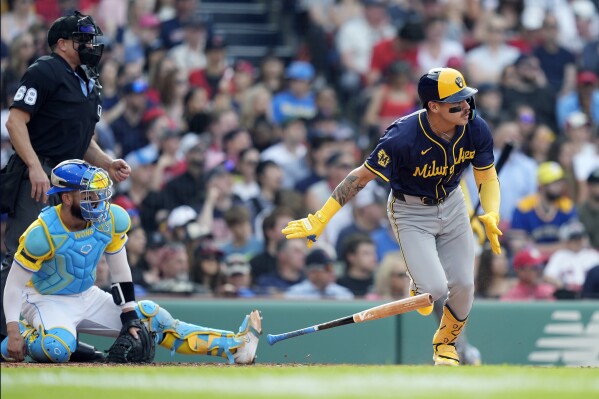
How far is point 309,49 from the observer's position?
16.0m

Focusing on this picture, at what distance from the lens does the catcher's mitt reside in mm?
7984

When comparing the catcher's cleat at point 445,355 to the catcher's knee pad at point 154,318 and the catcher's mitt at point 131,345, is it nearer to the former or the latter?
the catcher's knee pad at point 154,318

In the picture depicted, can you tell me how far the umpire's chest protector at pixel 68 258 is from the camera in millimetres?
7848

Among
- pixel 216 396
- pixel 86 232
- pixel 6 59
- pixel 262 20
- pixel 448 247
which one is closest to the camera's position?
pixel 216 396

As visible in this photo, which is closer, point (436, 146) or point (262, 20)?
point (436, 146)

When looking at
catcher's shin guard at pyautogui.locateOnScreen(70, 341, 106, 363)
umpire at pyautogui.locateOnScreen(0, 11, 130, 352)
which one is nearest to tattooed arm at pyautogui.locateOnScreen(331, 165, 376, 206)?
umpire at pyautogui.locateOnScreen(0, 11, 130, 352)

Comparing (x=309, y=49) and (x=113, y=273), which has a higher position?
(x=309, y=49)

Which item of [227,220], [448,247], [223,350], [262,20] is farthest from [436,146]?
[262,20]

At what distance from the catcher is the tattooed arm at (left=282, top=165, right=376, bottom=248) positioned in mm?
632

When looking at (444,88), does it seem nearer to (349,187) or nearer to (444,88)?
(444,88)

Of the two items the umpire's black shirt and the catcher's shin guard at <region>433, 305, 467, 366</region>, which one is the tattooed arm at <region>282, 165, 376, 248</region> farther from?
the umpire's black shirt

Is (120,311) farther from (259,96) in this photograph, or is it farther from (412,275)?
(259,96)

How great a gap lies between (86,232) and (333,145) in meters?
6.07

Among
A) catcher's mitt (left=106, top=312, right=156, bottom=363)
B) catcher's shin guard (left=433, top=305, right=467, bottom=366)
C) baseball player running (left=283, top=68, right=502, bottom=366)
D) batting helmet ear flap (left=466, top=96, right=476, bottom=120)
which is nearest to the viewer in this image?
catcher's mitt (left=106, top=312, right=156, bottom=363)
